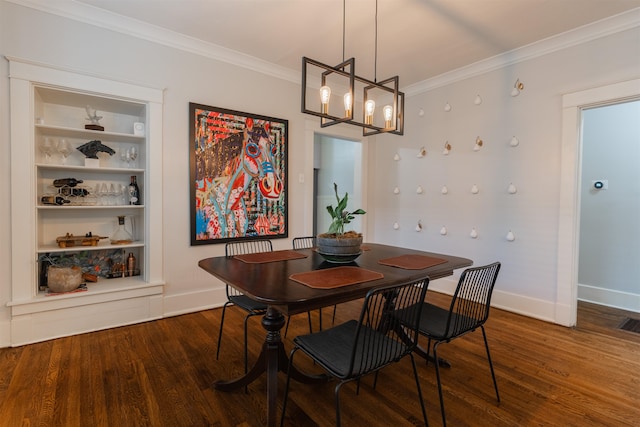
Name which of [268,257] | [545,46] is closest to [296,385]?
[268,257]

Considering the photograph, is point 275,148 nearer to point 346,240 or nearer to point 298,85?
point 298,85

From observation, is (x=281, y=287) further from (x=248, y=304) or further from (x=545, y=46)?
(x=545, y=46)

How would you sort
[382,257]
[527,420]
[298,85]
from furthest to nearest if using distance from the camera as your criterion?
[298,85] < [382,257] < [527,420]

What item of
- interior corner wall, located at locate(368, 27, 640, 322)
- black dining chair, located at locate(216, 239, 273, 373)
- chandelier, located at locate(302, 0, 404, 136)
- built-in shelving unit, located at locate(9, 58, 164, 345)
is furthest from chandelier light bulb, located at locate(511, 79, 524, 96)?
built-in shelving unit, located at locate(9, 58, 164, 345)

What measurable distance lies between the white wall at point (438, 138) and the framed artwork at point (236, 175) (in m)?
0.11

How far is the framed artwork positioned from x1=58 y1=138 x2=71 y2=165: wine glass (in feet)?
3.28

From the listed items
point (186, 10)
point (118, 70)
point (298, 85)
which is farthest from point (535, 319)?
point (118, 70)

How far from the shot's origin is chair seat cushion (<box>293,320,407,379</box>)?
1336 millimetres

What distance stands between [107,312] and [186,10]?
2623 mm

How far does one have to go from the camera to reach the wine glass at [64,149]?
8.69ft

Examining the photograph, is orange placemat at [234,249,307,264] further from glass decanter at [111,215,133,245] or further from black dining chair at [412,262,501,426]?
glass decanter at [111,215,133,245]

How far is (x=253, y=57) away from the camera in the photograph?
3.31 metres

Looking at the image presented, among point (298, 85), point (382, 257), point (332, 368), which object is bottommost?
point (332, 368)

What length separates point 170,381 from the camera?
6.30ft
